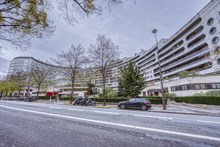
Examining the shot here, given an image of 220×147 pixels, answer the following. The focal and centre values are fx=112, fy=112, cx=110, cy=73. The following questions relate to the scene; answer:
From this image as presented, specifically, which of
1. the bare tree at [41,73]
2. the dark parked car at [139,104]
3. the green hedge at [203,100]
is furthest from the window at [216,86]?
the bare tree at [41,73]

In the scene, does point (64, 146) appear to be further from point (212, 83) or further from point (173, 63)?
point (173, 63)

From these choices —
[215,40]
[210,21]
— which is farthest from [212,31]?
[210,21]

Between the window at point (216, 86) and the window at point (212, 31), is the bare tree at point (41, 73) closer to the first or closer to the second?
the window at point (216, 86)

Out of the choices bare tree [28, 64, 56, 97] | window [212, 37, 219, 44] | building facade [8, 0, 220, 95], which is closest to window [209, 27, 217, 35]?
building facade [8, 0, 220, 95]

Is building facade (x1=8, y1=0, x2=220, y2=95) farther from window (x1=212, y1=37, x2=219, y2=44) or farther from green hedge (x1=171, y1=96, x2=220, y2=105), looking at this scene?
green hedge (x1=171, y1=96, x2=220, y2=105)

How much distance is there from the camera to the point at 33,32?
17.9ft

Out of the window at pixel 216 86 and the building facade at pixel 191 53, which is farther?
the building facade at pixel 191 53

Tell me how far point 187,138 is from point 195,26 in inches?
1733

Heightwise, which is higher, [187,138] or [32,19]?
[32,19]

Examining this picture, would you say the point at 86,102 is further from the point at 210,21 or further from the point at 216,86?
the point at 210,21

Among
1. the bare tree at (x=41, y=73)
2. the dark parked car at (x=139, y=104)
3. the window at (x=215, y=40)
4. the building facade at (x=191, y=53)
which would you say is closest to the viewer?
the dark parked car at (x=139, y=104)

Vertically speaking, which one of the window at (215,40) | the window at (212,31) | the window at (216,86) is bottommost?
the window at (216,86)

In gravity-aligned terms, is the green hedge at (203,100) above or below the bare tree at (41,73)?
below

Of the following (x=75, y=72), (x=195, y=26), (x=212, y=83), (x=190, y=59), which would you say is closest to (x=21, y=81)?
(x=75, y=72)
